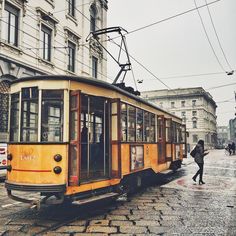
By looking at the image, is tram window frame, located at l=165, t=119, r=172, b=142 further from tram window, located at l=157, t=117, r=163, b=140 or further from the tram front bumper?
the tram front bumper

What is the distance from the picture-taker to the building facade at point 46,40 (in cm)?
1234

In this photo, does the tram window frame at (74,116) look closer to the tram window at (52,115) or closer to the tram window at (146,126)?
the tram window at (52,115)

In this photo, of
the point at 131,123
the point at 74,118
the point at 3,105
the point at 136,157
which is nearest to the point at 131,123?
the point at 131,123

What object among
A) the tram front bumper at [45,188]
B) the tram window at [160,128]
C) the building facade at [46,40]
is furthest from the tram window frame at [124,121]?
the building facade at [46,40]

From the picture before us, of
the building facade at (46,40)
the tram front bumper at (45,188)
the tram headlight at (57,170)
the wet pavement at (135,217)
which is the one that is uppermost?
the building facade at (46,40)

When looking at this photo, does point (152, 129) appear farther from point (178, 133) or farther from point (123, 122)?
point (178, 133)

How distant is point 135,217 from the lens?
5641 mm

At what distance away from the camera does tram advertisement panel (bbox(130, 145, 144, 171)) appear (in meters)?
7.41

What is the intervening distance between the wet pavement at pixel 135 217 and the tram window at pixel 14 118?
1595 millimetres

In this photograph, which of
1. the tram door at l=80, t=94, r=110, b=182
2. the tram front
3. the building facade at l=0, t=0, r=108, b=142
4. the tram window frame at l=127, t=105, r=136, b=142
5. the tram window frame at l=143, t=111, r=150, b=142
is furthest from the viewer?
the building facade at l=0, t=0, r=108, b=142

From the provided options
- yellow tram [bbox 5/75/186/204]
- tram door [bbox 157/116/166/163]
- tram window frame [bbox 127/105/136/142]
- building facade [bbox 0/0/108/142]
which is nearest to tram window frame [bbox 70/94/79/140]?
yellow tram [bbox 5/75/186/204]

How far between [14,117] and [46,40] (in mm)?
10286

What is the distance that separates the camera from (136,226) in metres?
5.06

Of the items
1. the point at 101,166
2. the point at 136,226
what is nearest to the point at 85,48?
the point at 101,166
